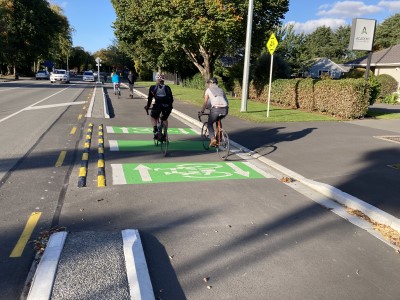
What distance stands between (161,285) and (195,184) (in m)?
3.29

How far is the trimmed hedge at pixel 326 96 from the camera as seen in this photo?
15742 millimetres

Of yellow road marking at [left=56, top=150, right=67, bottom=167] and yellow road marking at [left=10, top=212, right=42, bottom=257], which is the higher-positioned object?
yellow road marking at [left=56, top=150, right=67, bottom=167]

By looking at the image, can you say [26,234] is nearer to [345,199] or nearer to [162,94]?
[345,199]

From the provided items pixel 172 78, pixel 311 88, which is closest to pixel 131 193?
pixel 311 88

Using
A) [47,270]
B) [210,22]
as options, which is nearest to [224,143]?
[47,270]

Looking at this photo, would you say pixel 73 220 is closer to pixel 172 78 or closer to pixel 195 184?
pixel 195 184

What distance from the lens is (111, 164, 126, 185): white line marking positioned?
669 centimetres

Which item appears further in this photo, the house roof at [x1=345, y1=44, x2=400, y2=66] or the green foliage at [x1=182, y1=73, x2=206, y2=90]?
the green foliage at [x1=182, y1=73, x2=206, y2=90]

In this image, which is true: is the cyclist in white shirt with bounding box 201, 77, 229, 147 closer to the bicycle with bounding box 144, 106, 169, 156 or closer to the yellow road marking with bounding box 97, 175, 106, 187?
the bicycle with bounding box 144, 106, 169, 156

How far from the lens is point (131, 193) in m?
6.07

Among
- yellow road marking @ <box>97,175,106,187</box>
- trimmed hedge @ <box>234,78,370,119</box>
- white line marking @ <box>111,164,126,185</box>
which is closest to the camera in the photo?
yellow road marking @ <box>97,175,106,187</box>

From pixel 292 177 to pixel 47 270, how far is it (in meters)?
5.19

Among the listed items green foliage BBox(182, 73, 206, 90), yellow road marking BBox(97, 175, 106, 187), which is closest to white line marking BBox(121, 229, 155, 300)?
yellow road marking BBox(97, 175, 106, 187)

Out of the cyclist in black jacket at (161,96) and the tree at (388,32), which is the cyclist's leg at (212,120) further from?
the tree at (388,32)
